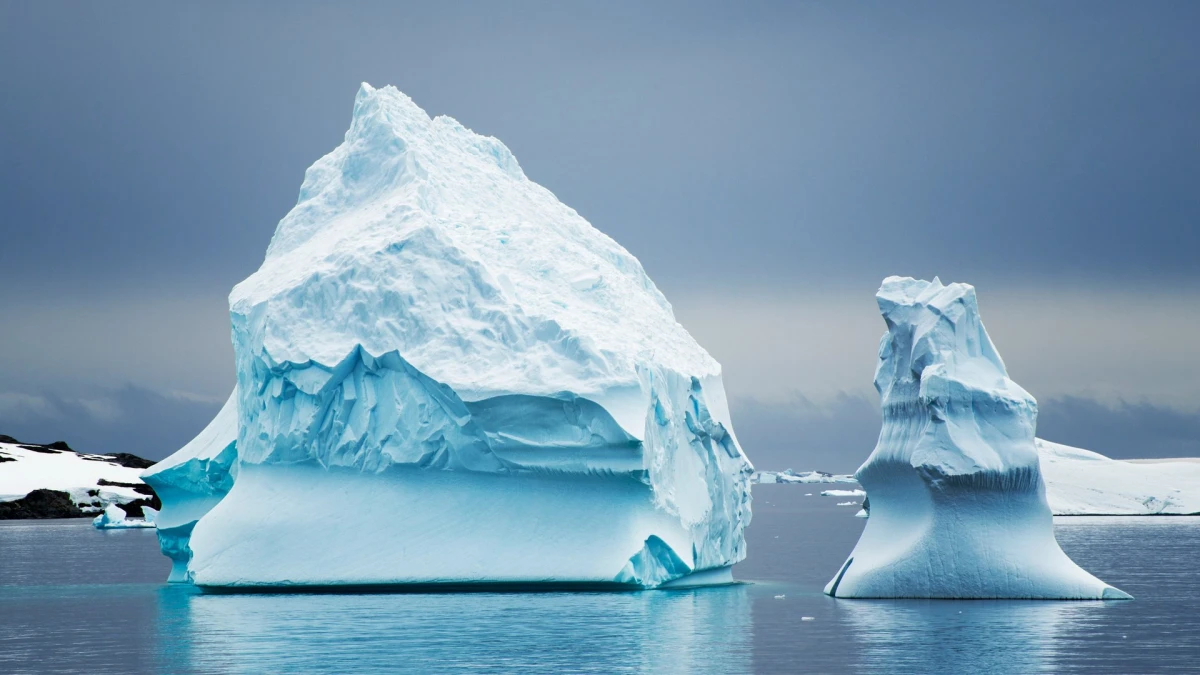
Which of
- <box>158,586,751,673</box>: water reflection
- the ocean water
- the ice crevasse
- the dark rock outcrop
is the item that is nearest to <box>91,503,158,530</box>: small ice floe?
the dark rock outcrop

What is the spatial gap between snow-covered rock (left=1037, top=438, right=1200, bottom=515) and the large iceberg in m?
35.0

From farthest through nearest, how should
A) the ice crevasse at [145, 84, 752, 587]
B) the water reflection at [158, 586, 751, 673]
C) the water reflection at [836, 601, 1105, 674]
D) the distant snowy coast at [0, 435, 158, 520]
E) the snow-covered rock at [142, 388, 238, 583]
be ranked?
the distant snowy coast at [0, 435, 158, 520] < the snow-covered rock at [142, 388, 238, 583] < the ice crevasse at [145, 84, 752, 587] < the water reflection at [158, 586, 751, 673] < the water reflection at [836, 601, 1105, 674]

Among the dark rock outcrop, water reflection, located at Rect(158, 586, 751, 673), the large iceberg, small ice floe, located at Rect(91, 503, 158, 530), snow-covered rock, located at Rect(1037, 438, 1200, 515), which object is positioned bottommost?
water reflection, located at Rect(158, 586, 751, 673)

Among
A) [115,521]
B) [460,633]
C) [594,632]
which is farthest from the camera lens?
[115,521]

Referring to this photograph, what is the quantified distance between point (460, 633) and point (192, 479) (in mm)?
9681

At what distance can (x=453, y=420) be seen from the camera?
65.5ft

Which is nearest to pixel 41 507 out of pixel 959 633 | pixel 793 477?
pixel 959 633

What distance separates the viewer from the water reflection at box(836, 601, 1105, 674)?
12.8 m

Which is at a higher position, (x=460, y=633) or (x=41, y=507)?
(x=41, y=507)

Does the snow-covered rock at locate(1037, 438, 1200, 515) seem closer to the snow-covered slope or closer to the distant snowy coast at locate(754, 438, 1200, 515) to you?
the distant snowy coast at locate(754, 438, 1200, 515)

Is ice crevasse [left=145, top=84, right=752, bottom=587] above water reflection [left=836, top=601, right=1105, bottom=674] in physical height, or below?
above

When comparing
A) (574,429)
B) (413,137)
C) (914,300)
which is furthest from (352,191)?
(914,300)

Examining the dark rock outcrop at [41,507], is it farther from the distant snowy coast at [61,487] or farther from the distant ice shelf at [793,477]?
the distant ice shelf at [793,477]

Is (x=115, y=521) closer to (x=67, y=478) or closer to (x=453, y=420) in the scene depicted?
(x=67, y=478)
